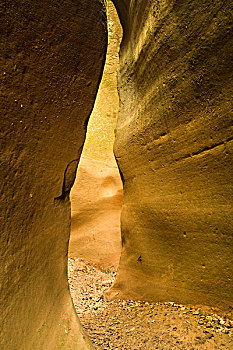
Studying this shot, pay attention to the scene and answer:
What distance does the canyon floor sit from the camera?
1578 millimetres

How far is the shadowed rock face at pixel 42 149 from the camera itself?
929mm

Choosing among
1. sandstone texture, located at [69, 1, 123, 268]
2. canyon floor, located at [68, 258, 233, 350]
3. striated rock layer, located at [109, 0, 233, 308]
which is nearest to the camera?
canyon floor, located at [68, 258, 233, 350]

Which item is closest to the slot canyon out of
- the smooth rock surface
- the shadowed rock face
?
the shadowed rock face

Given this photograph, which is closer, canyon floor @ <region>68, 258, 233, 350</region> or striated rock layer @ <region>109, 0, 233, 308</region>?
canyon floor @ <region>68, 258, 233, 350</region>

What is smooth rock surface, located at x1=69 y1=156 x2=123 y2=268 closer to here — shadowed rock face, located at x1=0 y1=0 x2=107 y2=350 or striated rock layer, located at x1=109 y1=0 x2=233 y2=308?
striated rock layer, located at x1=109 y1=0 x2=233 y2=308

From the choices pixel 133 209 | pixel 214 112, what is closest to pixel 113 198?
pixel 133 209

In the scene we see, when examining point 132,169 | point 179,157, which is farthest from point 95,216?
point 179,157

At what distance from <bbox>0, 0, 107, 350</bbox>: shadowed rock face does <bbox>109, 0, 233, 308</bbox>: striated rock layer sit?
30.1 inches

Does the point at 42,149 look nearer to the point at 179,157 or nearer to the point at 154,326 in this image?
the point at 179,157

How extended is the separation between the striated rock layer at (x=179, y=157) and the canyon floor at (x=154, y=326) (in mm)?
95

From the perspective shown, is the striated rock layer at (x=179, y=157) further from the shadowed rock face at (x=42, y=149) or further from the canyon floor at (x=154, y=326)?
the shadowed rock face at (x=42, y=149)

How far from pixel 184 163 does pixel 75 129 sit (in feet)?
3.16

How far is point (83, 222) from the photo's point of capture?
16.2 ft

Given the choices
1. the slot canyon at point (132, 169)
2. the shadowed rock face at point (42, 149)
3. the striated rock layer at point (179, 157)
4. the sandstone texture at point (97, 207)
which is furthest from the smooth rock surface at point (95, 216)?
the shadowed rock face at point (42, 149)
